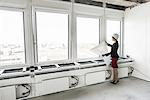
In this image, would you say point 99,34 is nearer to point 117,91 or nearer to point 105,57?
point 105,57

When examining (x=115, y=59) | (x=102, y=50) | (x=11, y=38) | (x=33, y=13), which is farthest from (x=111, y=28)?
(x=11, y=38)

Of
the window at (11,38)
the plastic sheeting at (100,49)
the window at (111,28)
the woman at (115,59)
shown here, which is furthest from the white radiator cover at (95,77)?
the window at (11,38)

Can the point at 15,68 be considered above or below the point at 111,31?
below

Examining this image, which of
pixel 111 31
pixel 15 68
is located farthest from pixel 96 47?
pixel 15 68

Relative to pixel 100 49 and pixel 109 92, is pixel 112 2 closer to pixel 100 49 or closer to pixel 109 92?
pixel 100 49

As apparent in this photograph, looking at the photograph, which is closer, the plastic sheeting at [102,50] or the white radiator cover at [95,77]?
the white radiator cover at [95,77]

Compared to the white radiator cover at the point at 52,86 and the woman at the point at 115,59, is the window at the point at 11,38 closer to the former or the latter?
the white radiator cover at the point at 52,86

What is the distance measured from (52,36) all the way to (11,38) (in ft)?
3.61

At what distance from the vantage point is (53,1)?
357cm

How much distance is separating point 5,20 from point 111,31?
3587mm

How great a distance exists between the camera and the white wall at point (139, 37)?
165 inches

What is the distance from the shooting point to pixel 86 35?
170 inches

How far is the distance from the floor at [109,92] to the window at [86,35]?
115 centimetres

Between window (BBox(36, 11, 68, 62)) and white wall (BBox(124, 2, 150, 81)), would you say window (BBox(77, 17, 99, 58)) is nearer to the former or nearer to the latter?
Answer: window (BBox(36, 11, 68, 62))
